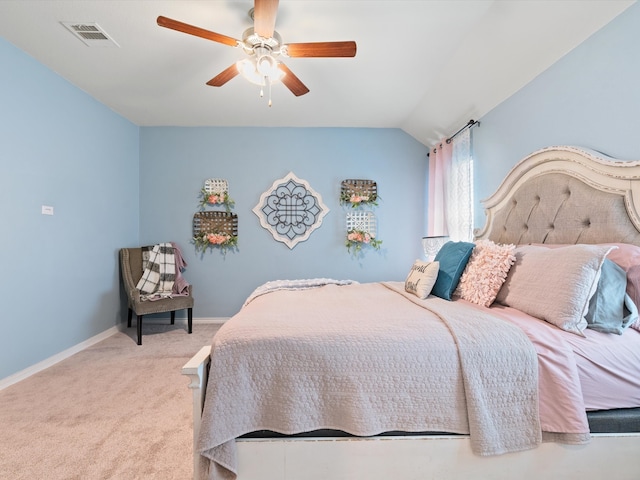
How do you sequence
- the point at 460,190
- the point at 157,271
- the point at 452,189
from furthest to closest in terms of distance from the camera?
the point at 157,271
the point at 452,189
the point at 460,190

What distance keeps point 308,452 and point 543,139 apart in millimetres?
2333

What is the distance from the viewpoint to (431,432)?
1177mm

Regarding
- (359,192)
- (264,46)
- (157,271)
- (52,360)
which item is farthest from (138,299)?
(359,192)

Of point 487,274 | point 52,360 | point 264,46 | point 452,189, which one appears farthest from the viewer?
point 452,189

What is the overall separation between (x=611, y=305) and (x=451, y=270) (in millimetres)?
781

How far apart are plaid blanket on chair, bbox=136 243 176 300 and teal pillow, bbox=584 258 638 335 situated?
350 centimetres

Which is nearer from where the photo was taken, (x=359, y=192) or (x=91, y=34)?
(x=91, y=34)

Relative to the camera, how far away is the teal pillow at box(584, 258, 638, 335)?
131 centimetres

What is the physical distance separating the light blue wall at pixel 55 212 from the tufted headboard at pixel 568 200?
3.62 meters

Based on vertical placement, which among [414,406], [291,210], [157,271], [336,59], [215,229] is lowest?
[414,406]

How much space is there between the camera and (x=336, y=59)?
8.11ft

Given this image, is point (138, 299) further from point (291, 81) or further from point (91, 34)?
point (291, 81)

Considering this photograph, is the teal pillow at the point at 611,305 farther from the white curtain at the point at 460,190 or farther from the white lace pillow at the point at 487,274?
the white curtain at the point at 460,190

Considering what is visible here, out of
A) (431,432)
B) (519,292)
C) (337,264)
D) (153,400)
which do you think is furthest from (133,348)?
(519,292)
